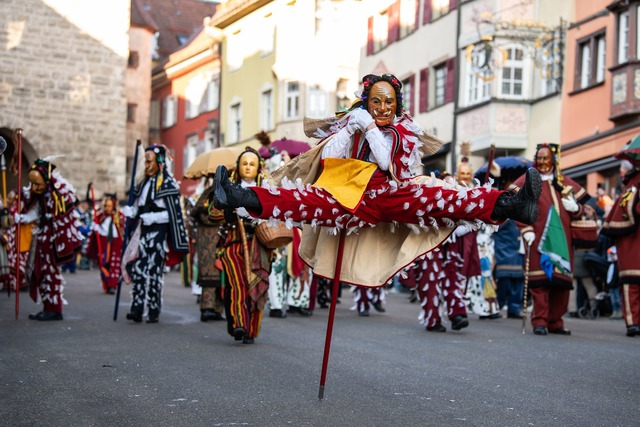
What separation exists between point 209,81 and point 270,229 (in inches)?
1973

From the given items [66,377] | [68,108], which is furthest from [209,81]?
[66,377]

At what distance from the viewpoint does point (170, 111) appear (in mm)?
67562

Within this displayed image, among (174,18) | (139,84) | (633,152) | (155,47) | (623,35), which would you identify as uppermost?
(174,18)

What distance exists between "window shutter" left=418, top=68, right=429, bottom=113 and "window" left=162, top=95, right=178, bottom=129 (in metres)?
30.8

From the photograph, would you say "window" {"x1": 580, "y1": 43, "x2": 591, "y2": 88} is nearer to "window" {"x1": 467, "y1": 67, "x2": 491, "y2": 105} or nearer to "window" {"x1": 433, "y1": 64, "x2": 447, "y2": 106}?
"window" {"x1": 467, "y1": 67, "x2": 491, "y2": 105}

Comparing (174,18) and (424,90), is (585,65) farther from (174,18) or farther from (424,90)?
(174,18)

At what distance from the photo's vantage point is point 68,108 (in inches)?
1912

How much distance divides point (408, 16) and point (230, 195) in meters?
33.0

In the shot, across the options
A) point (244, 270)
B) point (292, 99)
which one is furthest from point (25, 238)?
point (292, 99)

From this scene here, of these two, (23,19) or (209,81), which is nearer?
(23,19)

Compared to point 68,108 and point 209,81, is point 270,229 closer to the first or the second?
point 68,108

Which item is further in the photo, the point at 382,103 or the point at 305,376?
the point at 305,376

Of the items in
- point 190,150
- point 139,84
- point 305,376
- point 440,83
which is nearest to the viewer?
point 305,376

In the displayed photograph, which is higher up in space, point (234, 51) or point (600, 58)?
point (234, 51)
